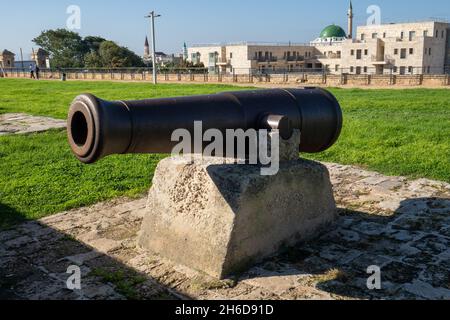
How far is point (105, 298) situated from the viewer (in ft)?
10.3

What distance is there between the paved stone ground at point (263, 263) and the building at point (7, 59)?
206 feet

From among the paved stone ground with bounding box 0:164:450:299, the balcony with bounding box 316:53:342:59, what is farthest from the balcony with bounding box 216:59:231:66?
the paved stone ground with bounding box 0:164:450:299

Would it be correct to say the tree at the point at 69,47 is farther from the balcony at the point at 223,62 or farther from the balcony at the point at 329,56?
the balcony at the point at 329,56

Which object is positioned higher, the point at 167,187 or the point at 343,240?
the point at 167,187

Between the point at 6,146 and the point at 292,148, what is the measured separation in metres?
6.40

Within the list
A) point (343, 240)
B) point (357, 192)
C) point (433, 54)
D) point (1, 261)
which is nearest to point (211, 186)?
point (343, 240)

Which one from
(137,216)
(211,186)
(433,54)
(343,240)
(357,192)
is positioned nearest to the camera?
(211,186)

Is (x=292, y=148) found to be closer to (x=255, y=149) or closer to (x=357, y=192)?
(x=255, y=149)

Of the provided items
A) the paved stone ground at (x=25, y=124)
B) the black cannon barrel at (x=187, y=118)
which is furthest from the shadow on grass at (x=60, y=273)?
the paved stone ground at (x=25, y=124)

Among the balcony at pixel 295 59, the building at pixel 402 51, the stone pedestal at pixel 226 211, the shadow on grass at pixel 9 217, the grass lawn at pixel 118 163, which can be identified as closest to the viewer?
the stone pedestal at pixel 226 211

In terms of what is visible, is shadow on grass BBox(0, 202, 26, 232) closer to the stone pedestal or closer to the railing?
the stone pedestal

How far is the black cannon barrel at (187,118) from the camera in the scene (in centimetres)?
284
